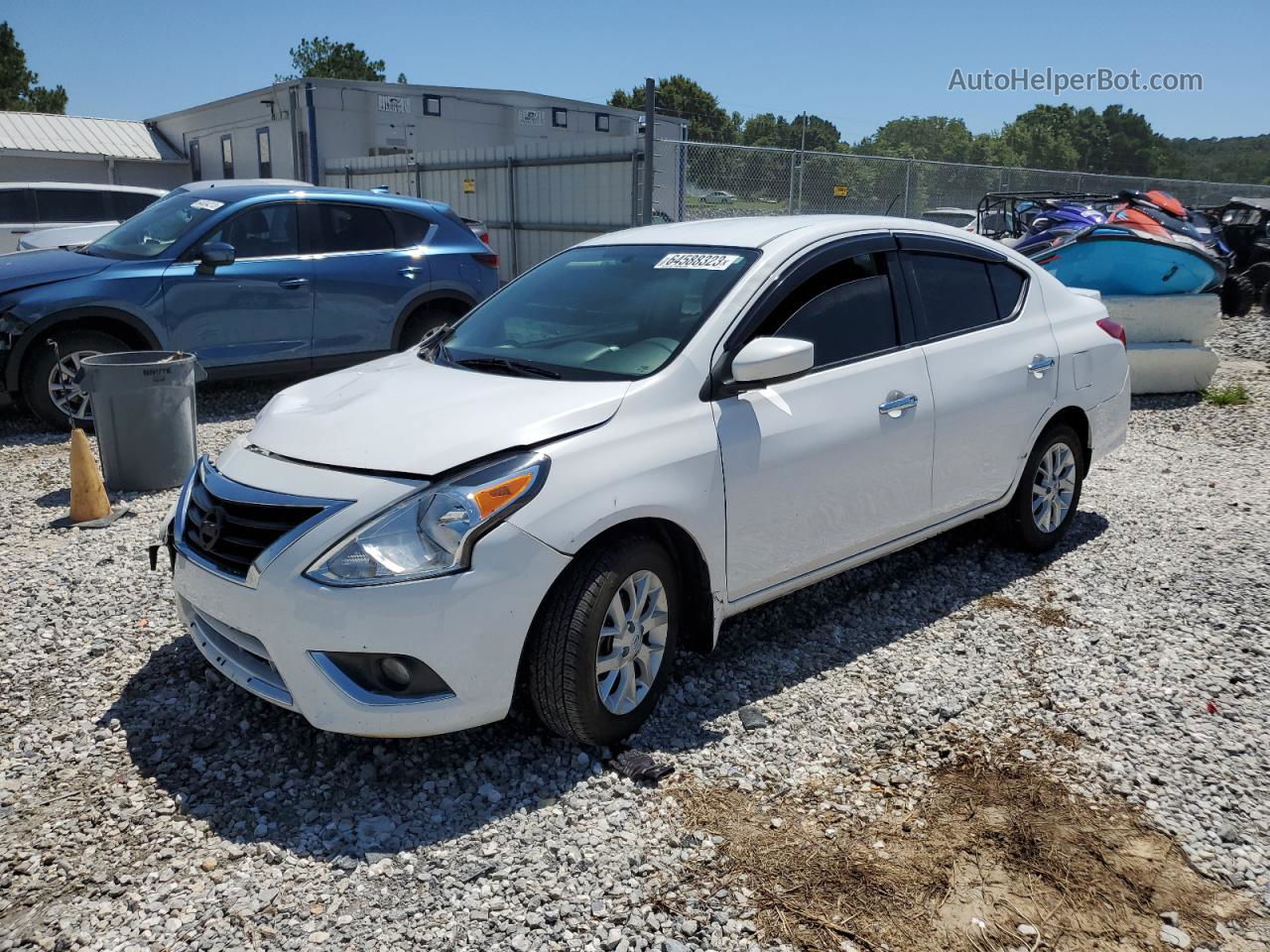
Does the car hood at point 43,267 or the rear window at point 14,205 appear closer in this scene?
the car hood at point 43,267

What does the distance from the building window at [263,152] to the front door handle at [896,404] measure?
21.6m

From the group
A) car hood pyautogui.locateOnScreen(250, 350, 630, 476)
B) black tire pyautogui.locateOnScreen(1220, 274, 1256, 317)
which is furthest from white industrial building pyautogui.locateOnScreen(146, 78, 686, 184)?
car hood pyautogui.locateOnScreen(250, 350, 630, 476)

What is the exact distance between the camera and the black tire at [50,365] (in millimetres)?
7340

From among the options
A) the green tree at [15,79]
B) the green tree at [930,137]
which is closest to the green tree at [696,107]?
the green tree at [930,137]

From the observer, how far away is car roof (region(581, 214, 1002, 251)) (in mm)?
4148

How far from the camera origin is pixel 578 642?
3150 millimetres

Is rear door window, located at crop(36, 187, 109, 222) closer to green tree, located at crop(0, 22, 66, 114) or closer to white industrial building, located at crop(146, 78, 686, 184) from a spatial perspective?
white industrial building, located at crop(146, 78, 686, 184)

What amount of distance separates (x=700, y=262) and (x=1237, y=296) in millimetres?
14242

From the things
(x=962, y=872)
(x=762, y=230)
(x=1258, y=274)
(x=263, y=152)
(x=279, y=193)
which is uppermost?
(x=263, y=152)

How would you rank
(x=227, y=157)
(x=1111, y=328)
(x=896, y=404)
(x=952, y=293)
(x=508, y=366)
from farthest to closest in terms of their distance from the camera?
Answer: 1. (x=227, y=157)
2. (x=1111, y=328)
3. (x=952, y=293)
4. (x=896, y=404)
5. (x=508, y=366)

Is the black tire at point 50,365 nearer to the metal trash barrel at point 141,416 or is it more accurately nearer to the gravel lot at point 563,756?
the metal trash barrel at point 141,416

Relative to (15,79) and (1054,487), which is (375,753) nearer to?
(1054,487)

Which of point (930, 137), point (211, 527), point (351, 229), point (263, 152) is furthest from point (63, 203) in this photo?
point (930, 137)

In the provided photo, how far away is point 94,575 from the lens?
495 centimetres
